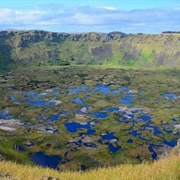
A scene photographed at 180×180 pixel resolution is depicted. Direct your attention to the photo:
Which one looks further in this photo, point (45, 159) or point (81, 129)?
point (81, 129)

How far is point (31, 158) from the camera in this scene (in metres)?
92.8

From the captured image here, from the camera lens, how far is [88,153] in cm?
9919

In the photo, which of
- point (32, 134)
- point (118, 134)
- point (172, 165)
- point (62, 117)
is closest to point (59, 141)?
point (32, 134)

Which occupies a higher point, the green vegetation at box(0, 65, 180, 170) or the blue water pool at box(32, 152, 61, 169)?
the green vegetation at box(0, 65, 180, 170)

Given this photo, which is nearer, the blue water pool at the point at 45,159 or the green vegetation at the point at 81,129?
the blue water pool at the point at 45,159

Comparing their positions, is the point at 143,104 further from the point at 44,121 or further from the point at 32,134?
the point at 32,134

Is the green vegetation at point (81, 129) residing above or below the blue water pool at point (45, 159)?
above

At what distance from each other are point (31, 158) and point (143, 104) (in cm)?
9618

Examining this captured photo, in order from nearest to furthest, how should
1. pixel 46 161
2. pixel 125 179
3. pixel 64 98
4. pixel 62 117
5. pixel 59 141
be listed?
pixel 125 179 < pixel 46 161 < pixel 59 141 < pixel 62 117 < pixel 64 98

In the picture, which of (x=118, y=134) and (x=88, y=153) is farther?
(x=118, y=134)

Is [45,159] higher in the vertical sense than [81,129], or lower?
lower

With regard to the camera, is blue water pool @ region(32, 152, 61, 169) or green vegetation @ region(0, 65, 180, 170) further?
green vegetation @ region(0, 65, 180, 170)

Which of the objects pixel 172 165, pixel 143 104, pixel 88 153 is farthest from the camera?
pixel 143 104

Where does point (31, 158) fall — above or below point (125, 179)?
below
